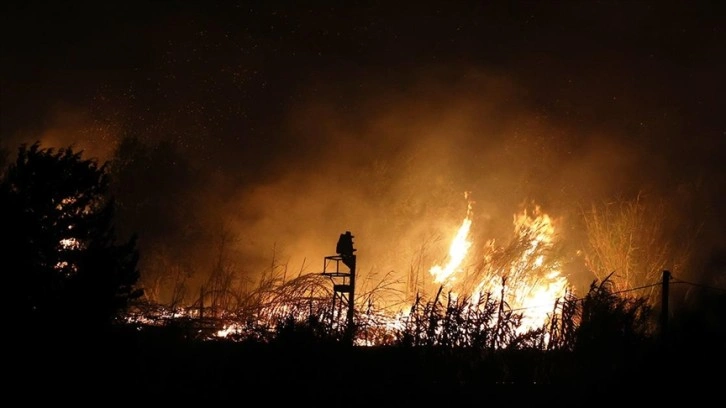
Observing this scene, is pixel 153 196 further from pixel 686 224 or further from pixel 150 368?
pixel 150 368

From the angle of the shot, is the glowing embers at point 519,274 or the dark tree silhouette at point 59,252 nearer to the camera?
the dark tree silhouette at point 59,252

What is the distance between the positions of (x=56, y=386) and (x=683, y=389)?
26.8ft

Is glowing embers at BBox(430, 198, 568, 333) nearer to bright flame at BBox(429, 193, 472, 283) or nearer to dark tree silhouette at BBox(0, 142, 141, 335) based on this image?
bright flame at BBox(429, 193, 472, 283)

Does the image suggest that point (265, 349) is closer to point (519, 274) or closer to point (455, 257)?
point (519, 274)

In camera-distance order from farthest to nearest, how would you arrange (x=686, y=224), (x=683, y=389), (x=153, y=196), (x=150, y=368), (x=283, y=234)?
(x=283, y=234)
(x=153, y=196)
(x=686, y=224)
(x=683, y=389)
(x=150, y=368)

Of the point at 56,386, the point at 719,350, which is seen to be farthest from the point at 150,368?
the point at 719,350

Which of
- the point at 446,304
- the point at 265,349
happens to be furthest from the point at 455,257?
the point at 265,349

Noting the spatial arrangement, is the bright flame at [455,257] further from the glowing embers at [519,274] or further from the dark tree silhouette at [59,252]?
the dark tree silhouette at [59,252]

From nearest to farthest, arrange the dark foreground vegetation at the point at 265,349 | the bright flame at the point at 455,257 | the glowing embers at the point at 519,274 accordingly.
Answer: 1. the dark foreground vegetation at the point at 265,349
2. the glowing embers at the point at 519,274
3. the bright flame at the point at 455,257

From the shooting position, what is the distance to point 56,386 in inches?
356

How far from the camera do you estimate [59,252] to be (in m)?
10.8

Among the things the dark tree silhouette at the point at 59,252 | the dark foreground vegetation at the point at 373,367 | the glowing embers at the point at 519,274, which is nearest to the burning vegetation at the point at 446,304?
the glowing embers at the point at 519,274

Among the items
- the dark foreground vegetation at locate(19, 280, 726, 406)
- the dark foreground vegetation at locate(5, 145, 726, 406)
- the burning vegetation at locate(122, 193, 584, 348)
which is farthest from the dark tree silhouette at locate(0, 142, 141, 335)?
the burning vegetation at locate(122, 193, 584, 348)

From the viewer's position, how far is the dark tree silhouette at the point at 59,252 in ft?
31.2
